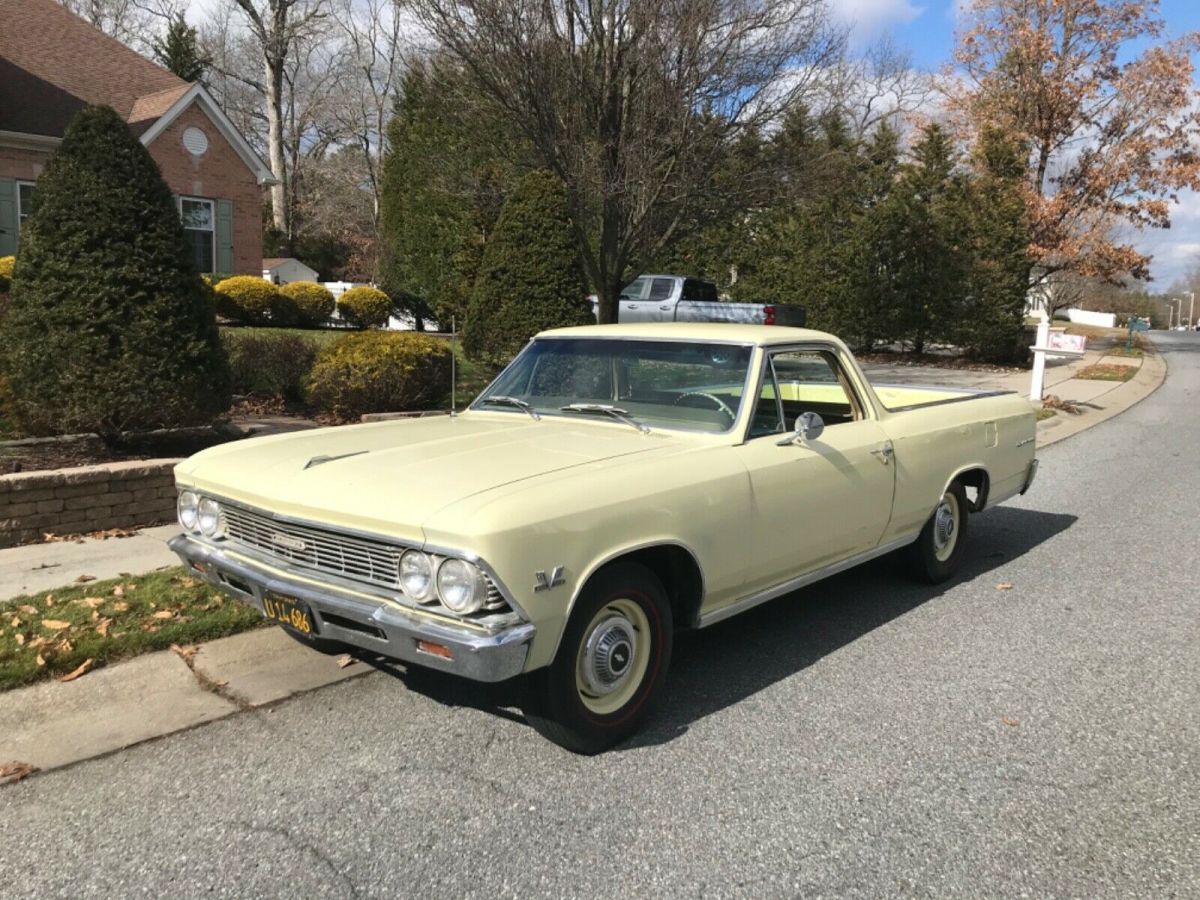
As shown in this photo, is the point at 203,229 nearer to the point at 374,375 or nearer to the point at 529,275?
the point at 529,275

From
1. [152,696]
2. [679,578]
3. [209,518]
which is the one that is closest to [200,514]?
[209,518]

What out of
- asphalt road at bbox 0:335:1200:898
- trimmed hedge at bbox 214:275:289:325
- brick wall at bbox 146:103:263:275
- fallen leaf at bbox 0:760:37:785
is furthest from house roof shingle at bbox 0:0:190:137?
asphalt road at bbox 0:335:1200:898

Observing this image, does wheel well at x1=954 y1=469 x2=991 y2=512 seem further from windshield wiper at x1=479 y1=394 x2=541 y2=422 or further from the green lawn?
the green lawn

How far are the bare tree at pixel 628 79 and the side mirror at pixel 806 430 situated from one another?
28.9ft

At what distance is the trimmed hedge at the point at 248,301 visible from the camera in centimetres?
1844

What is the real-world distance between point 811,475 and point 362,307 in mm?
17484

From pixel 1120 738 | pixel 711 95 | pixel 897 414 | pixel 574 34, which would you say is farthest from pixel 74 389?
pixel 711 95

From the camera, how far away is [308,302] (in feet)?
64.5

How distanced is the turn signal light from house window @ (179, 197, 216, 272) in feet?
68.8

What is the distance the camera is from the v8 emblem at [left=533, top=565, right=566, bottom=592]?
123 inches

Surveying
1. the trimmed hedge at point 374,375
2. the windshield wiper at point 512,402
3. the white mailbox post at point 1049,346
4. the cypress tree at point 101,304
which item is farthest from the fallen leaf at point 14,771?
the white mailbox post at point 1049,346

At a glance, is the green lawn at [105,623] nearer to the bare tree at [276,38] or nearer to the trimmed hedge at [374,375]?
the trimmed hedge at [374,375]

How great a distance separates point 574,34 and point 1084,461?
821cm

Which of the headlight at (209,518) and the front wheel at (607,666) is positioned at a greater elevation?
the headlight at (209,518)
